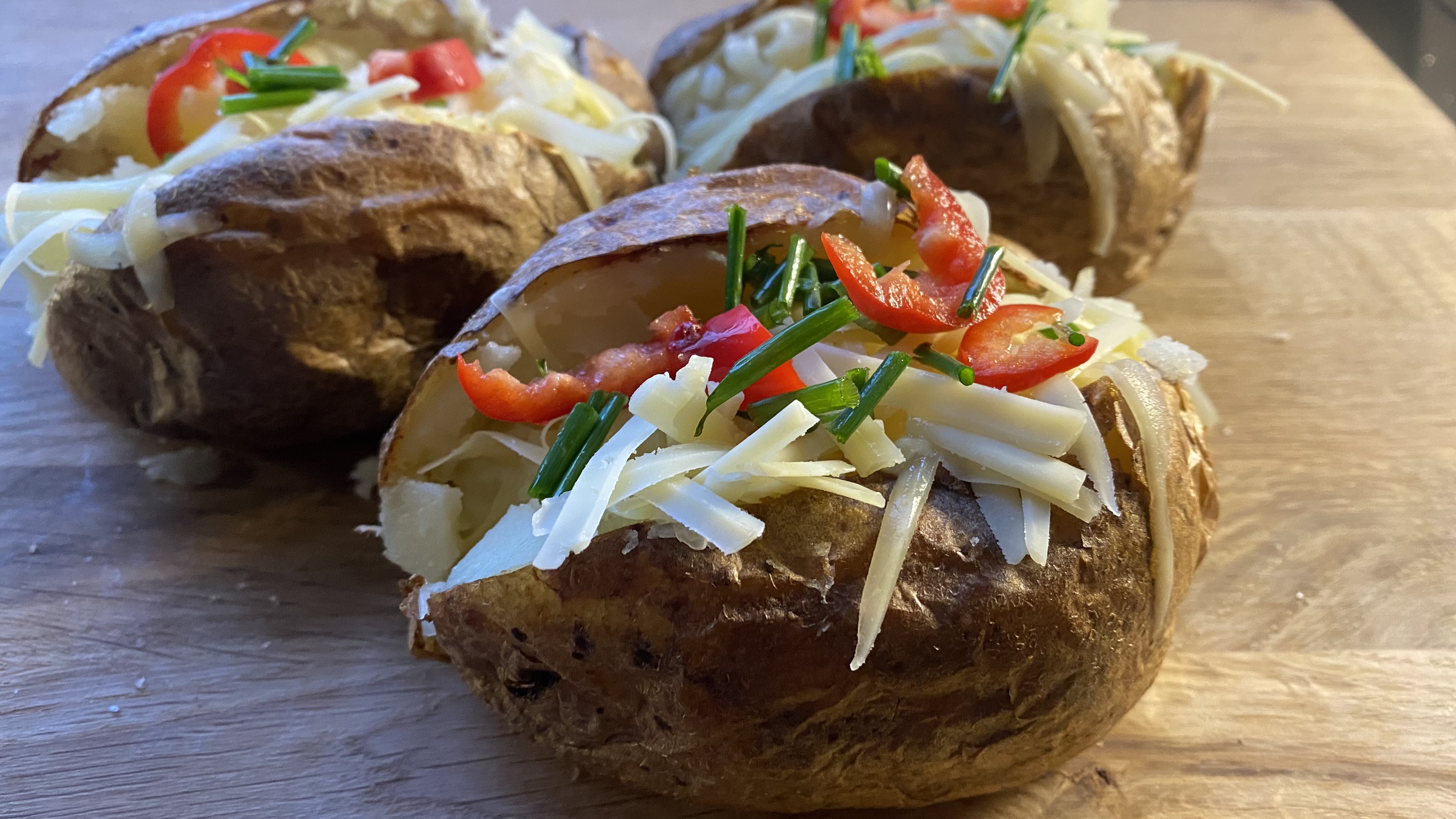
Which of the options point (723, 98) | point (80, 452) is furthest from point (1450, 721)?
point (80, 452)

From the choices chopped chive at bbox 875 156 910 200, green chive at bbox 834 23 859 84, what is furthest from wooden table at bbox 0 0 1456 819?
green chive at bbox 834 23 859 84

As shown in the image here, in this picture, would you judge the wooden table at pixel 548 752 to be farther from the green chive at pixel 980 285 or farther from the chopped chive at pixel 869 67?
the chopped chive at pixel 869 67

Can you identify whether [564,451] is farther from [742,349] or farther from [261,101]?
[261,101]

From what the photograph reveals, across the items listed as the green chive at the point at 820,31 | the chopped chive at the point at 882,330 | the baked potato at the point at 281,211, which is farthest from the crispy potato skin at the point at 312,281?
the chopped chive at the point at 882,330

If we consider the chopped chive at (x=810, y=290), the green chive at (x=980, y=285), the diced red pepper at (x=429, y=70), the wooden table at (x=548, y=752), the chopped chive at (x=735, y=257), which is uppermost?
the diced red pepper at (x=429, y=70)

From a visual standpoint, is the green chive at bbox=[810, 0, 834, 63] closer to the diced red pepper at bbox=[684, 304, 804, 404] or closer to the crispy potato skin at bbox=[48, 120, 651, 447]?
the crispy potato skin at bbox=[48, 120, 651, 447]

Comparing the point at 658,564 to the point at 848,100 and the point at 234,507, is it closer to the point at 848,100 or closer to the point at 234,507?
the point at 234,507
